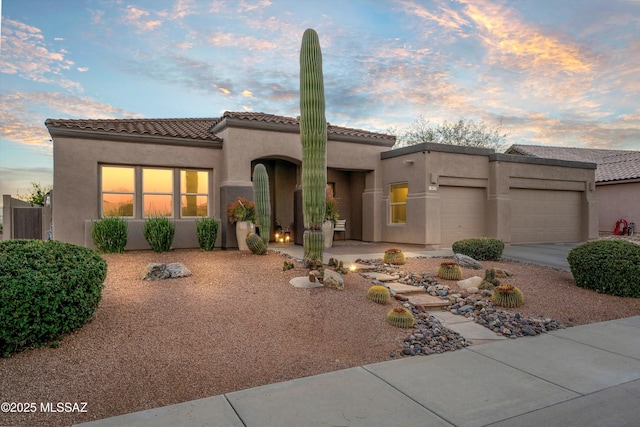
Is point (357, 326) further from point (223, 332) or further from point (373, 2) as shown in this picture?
point (373, 2)

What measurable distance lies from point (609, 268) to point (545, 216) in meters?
10.8

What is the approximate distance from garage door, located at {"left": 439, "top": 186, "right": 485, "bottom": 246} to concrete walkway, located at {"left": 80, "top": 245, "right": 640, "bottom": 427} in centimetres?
1034

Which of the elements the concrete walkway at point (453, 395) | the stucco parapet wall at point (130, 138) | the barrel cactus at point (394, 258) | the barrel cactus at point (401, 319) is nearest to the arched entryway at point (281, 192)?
the stucco parapet wall at point (130, 138)

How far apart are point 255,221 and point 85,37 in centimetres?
711

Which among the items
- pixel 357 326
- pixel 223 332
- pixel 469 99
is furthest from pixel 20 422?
pixel 469 99

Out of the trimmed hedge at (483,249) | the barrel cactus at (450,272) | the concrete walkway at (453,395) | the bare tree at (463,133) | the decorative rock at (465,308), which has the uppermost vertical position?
the bare tree at (463,133)

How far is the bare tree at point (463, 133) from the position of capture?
3262 centimetres

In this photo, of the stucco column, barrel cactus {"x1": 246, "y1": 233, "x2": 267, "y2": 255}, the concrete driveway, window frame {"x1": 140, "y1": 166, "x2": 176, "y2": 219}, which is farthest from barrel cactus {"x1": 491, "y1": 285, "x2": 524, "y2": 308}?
window frame {"x1": 140, "y1": 166, "x2": 176, "y2": 219}

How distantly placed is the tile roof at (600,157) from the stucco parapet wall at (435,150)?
15089 millimetres

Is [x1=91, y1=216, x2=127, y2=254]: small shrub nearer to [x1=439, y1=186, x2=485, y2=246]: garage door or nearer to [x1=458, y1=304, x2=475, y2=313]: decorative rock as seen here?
[x1=458, y1=304, x2=475, y2=313]: decorative rock

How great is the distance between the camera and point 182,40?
11484mm

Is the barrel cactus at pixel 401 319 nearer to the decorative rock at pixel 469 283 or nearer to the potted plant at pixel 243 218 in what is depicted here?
the decorative rock at pixel 469 283

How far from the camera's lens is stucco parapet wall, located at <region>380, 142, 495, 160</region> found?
48.4 ft

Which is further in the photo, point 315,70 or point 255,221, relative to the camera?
point 255,221
